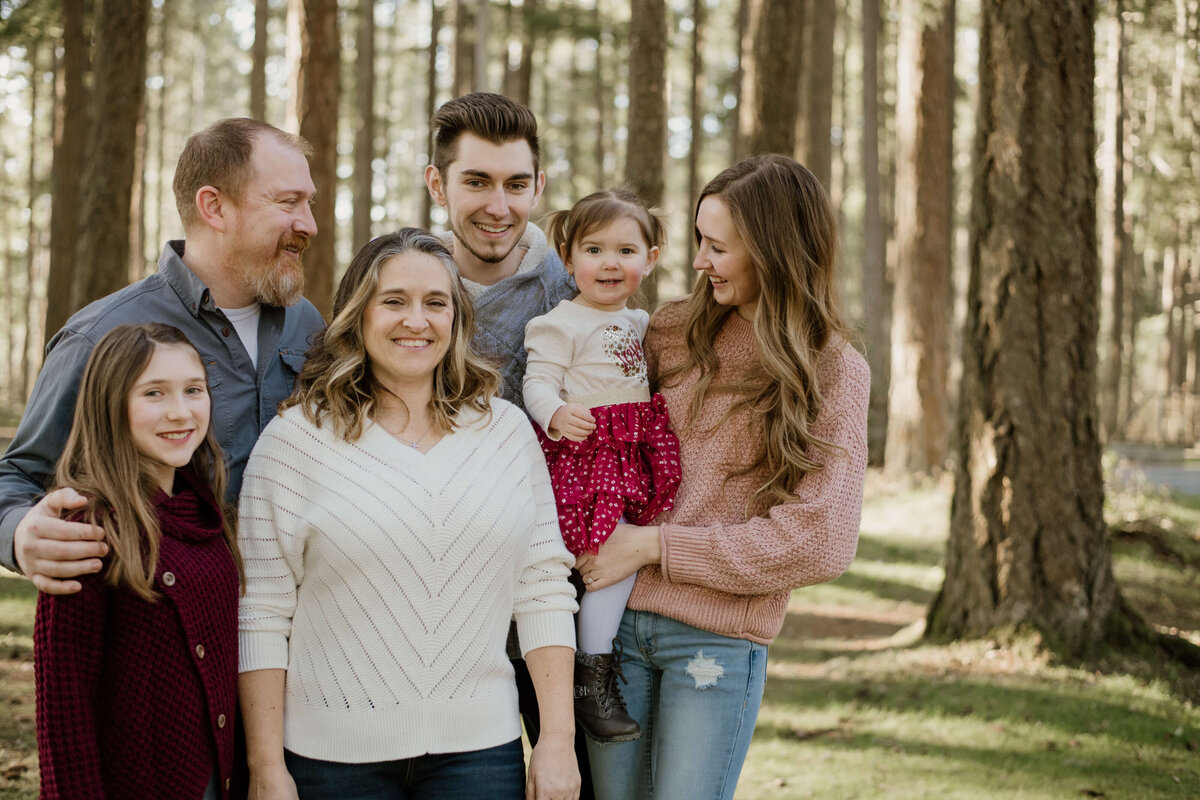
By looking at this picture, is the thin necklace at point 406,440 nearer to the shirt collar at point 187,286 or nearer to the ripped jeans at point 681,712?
the shirt collar at point 187,286

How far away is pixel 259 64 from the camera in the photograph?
19812 millimetres

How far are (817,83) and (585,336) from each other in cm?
1515

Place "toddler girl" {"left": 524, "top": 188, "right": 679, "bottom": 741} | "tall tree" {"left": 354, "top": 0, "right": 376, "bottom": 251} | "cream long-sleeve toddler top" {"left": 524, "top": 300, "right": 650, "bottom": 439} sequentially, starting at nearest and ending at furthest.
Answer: "toddler girl" {"left": 524, "top": 188, "right": 679, "bottom": 741}, "cream long-sleeve toddler top" {"left": 524, "top": 300, "right": 650, "bottom": 439}, "tall tree" {"left": 354, "top": 0, "right": 376, "bottom": 251}

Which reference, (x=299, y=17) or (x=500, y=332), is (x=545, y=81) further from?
(x=500, y=332)

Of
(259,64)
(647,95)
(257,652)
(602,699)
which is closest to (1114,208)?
(647,95)

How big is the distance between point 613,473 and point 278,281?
115cm

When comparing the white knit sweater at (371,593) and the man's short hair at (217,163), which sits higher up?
the man's short hair at (217,163)

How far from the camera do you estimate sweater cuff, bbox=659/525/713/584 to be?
279 cm

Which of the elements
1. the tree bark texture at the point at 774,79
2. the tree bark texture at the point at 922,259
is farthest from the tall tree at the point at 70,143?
the tree bark texture at the point at 922,259

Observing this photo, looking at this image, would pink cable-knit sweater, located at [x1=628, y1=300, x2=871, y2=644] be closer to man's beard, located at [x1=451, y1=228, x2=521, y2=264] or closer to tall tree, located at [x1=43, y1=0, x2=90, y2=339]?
man's beard, located at [x1=451, y1=228, x2=521, y2=264]

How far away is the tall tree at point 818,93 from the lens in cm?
1603

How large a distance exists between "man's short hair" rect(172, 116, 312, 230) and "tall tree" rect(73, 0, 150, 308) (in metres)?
6.51

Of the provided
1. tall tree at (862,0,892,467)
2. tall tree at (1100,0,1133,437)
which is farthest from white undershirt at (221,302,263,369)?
tall tree at (1100,0,1133,437)

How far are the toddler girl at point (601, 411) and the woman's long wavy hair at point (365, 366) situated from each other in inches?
14.6
